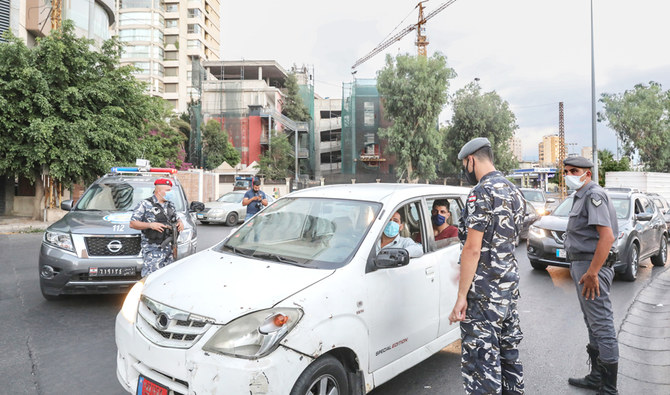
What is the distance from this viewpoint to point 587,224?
11.7 feet

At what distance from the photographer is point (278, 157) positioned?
47562mm

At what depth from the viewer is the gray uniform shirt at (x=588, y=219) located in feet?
11.3

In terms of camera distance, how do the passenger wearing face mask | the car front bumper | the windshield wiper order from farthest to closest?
the passenger wearing face mask
the windshield wiper
the car front bumper

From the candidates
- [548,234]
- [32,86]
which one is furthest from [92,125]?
[548,234]

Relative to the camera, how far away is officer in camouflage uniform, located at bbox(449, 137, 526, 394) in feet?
8.39

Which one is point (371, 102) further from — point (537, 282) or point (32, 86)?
point (537, 282)

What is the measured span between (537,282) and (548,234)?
919 millimetres

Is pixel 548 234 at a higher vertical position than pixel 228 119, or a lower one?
lower

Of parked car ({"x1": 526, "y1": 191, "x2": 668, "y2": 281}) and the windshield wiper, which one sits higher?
the windshield wiper

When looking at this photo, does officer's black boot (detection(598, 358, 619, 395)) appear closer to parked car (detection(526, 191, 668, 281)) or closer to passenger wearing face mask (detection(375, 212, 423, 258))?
passenger wearing face mask (detection(375, 212, 423, 258))

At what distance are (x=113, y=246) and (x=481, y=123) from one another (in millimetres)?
42676

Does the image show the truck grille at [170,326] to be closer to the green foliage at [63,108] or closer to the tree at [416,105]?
the green foliage at [63,108]

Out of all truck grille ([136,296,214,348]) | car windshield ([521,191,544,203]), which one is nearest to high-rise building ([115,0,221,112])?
car windshield ([521,191,544,203])

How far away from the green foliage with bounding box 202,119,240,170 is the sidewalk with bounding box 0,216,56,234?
27805 millimetres
